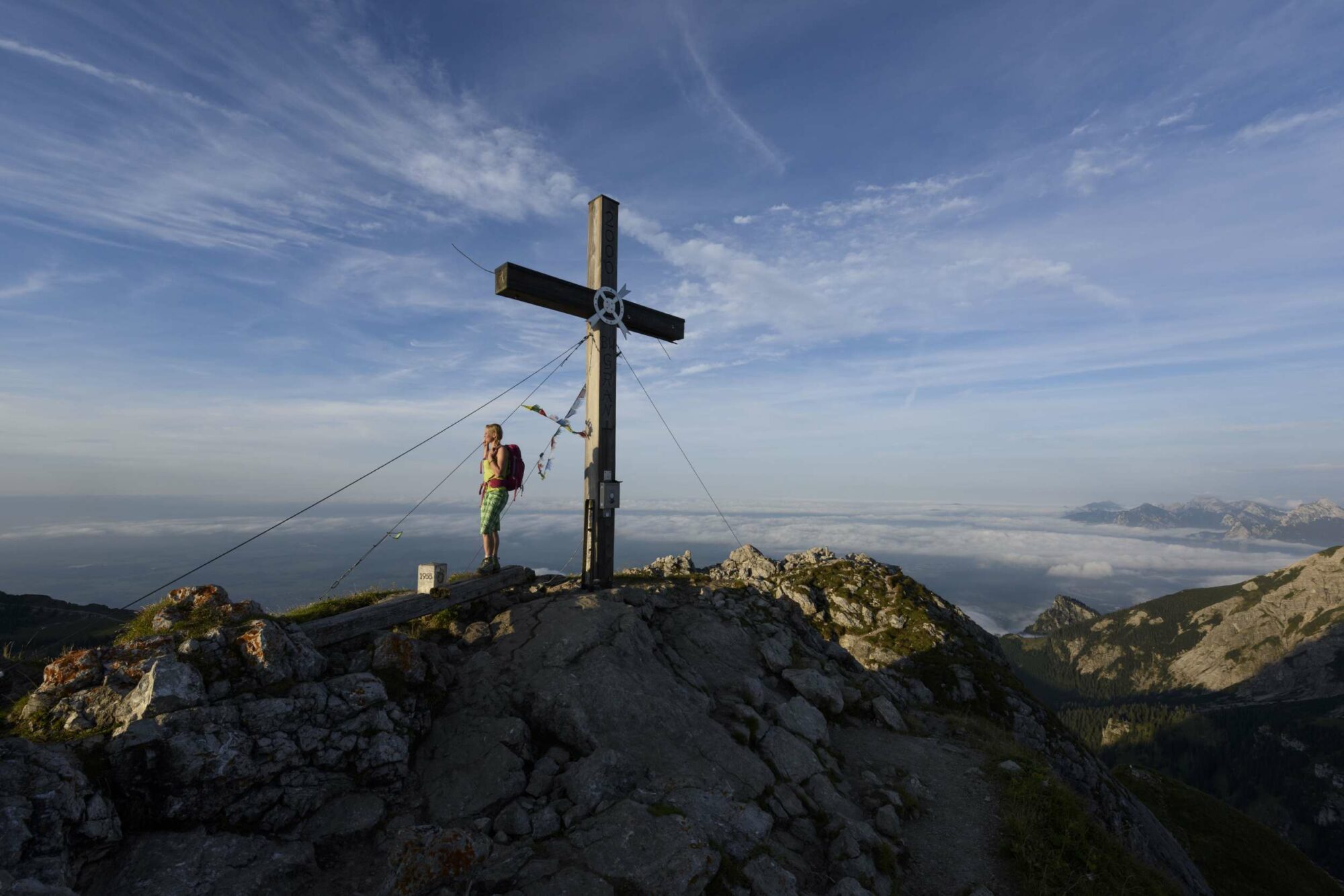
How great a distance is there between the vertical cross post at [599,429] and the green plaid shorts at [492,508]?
2.39 meters

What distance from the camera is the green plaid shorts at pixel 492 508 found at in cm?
1492

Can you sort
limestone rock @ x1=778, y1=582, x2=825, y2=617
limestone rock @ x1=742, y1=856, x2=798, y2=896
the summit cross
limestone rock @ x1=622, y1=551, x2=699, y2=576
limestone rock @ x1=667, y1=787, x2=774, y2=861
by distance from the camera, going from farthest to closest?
limestone rock @ x1=778, y1=582, x2=825, y2=617 < limestone rock @ x1=622, y1=551, x2=699, y2=576 < the summit cross < limestone rock @ x1=667, y1=787, x2=774, y2=861 < limestone rock @ x1=742, y1=856, x2=798, y2=896

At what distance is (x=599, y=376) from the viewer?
16.4 meters

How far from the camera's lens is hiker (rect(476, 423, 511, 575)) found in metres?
15.0

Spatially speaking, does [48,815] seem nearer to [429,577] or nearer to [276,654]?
[276,654]

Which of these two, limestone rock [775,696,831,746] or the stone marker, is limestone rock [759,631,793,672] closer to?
limestone rock [775,696,831,746]

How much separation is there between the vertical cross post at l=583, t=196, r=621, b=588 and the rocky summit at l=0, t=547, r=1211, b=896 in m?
1.05

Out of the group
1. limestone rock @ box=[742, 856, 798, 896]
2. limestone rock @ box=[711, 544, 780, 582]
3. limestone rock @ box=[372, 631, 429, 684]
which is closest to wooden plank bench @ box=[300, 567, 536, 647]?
limestone rock @ box=[372, 631, 429, 684]

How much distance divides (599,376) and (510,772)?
33.2 feet

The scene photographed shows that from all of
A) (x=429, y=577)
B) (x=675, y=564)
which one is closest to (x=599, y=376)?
(x=429, y=577)

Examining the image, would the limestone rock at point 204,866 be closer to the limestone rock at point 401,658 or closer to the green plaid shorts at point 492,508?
the limestone rock at point 401,658

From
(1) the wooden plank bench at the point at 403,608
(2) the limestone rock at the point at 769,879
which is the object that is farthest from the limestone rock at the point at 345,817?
(2) the limestone rock at the point at 769,879

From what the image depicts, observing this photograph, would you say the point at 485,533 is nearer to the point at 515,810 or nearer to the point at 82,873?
the point at 515,810

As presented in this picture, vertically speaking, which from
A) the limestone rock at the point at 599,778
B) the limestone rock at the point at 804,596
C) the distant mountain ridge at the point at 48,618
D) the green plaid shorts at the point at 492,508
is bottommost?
the distant mountain ridge at the point at 48,618
